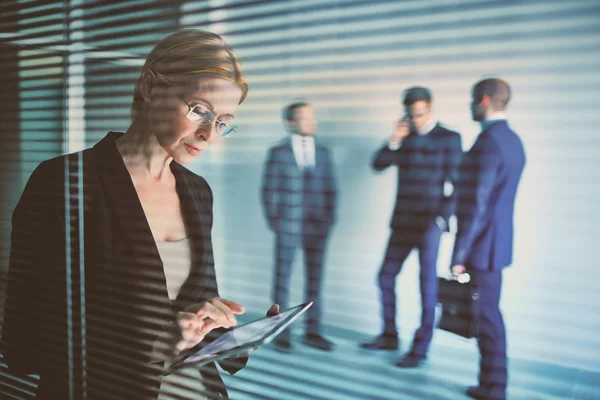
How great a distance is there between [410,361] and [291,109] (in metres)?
0.67

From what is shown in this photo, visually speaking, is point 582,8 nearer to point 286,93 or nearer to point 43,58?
point 286,93

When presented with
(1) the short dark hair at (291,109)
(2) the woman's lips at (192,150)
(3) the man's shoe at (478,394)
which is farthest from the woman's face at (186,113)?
(3) the man's shoe at (478,394)

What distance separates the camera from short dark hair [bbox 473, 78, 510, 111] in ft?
3.76

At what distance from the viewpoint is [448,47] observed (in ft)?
3.73

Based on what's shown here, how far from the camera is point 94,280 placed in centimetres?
153

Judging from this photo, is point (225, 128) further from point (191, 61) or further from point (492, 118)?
point (492, 118)

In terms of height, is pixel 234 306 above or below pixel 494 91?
below

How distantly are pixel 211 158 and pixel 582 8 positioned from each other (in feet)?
3.07

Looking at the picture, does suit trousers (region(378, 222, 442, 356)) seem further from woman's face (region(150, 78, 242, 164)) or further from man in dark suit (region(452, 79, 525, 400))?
woman's face (region(150, 78, 242, 164))

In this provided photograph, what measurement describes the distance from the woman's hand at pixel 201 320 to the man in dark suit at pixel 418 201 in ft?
1.12

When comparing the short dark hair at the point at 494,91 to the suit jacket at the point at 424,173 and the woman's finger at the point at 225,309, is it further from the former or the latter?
the woman's finger at the point at 225,309

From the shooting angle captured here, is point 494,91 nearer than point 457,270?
Yes

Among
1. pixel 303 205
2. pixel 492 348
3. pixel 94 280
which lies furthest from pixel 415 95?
pixel 94 280

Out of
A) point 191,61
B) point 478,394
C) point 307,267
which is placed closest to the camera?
point 478,394
